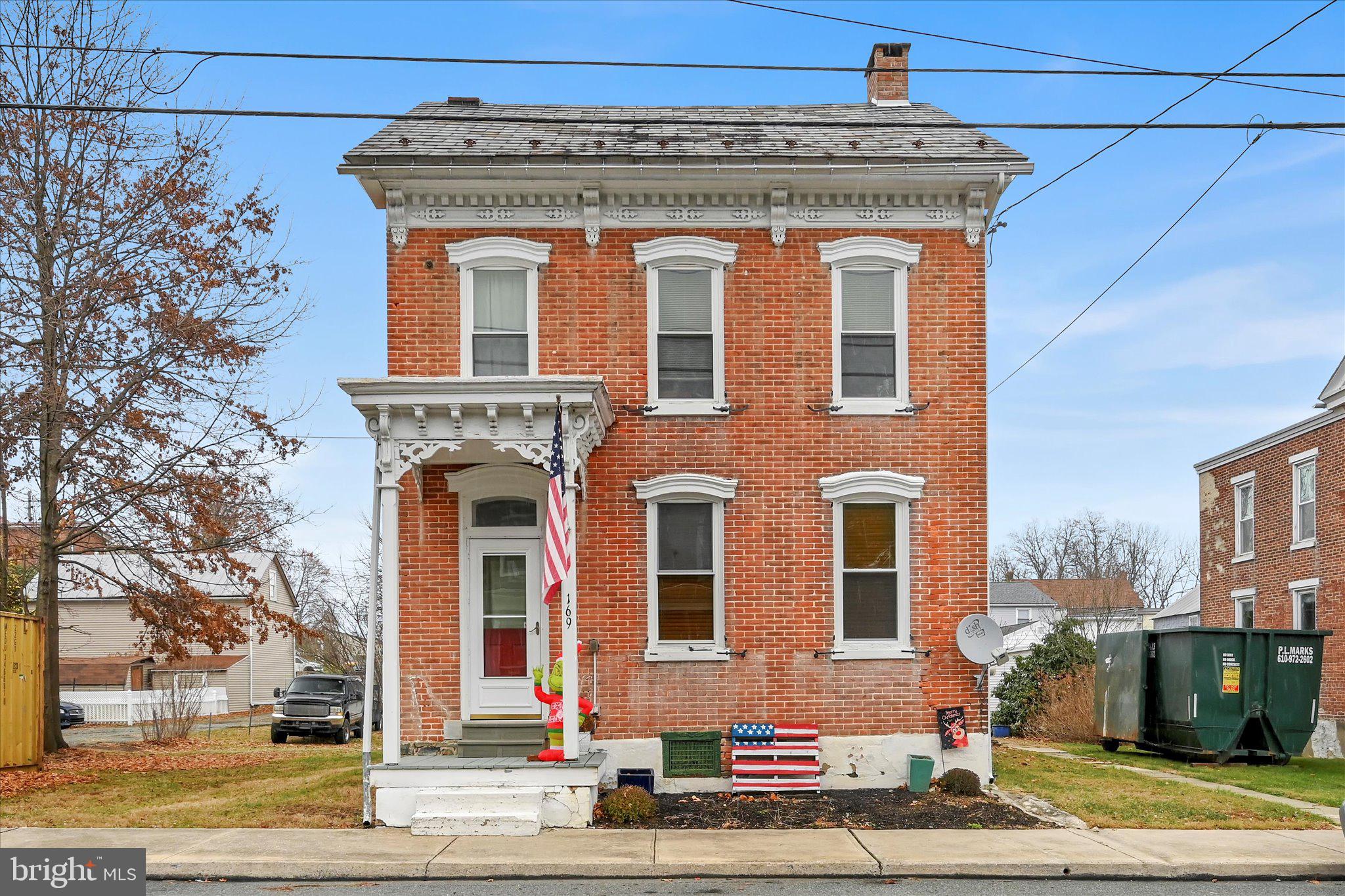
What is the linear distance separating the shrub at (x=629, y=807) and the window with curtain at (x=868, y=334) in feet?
18.5

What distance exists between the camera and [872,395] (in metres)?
15.5

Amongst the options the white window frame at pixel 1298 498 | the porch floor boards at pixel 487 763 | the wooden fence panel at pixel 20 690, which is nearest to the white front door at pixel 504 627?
the porch floor boards at pixel 487 763

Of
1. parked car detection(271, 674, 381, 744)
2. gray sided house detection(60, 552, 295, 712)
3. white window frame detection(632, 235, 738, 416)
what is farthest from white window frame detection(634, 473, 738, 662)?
gray sided house detection(60, 552, 295, 712)

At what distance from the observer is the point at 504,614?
15.2 metres

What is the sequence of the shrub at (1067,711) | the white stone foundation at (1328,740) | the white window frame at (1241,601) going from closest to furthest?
the shrub at (1067,711)
the white stone foundation at (1328,740)
the white window frame at (1241,601)

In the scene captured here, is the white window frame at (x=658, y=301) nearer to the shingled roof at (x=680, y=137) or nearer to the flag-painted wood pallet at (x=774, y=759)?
the shingled roof at (x=680, y=137)

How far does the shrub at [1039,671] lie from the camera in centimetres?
2567

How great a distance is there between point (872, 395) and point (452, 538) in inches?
218

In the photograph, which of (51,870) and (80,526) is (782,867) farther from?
(80,526)

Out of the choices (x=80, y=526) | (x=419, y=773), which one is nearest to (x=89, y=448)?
(x=80, y=526)

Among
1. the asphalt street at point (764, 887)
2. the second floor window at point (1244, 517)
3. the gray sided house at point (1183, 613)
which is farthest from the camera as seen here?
the gray sided house at point (1183, 613)

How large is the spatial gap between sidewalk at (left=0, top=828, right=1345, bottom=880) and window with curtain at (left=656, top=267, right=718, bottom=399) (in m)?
5.60

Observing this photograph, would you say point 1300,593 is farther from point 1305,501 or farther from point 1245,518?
point 1245,518

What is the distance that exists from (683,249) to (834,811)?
693 cm
